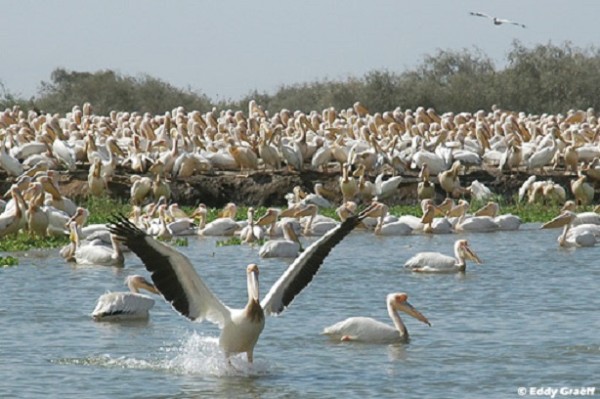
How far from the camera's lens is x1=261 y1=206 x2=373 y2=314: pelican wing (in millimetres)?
8820

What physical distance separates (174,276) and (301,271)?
728 mm

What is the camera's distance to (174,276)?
8656mm

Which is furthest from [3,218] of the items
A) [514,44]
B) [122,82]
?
[514,44]

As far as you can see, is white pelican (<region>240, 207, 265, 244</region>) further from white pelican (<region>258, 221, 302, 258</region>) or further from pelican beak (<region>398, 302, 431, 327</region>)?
pelican beak (<region>398, 302, 431, 327</region>)

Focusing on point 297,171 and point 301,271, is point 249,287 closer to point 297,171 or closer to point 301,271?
point 301,271

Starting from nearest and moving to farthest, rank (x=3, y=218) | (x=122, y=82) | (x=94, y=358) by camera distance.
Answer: (x=94, y=358)
(x=3, y=218)
(x=122, y=82)

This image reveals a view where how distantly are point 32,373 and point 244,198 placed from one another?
1150 cm

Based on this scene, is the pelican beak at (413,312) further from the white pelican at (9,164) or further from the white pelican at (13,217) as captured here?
the white pelican at (9,164)

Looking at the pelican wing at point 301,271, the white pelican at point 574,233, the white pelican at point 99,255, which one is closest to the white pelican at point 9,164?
the white pelican at point 99,255

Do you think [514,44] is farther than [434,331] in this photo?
Yes

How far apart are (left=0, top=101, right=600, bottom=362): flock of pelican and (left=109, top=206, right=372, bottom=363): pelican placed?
4.91ft

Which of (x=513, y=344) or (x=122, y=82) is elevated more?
(x=122, y=82)

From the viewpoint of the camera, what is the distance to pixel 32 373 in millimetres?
9406

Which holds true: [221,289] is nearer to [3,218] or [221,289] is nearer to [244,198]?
[3,218]
